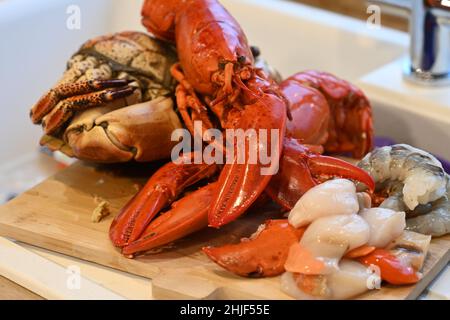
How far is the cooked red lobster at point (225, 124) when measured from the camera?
1.06 meters

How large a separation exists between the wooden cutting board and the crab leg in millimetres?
115

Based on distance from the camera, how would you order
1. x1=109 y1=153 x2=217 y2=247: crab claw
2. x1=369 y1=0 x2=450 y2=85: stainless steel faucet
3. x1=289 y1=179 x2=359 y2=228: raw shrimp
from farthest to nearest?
x1=369 y1=0 x2=450 y2=85: stainless steel faucet, x1=109 y1=153 x2=217 y2=247: crab claw, x1=289 y1=179 x2=359 y2=228: raw shrimp

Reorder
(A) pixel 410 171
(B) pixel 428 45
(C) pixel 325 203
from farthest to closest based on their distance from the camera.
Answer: (B) pixel 428 45, (A) pixel 410 171, (C) pixel 325 203

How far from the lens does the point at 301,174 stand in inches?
42.4

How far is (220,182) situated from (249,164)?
0.04 metres

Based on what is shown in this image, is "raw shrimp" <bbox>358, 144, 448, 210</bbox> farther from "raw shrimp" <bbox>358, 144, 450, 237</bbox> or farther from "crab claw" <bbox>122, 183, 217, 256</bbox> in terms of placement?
"crab claw" <bbox>122, 183, 217, 256</bbox>

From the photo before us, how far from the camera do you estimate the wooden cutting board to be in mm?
1007
